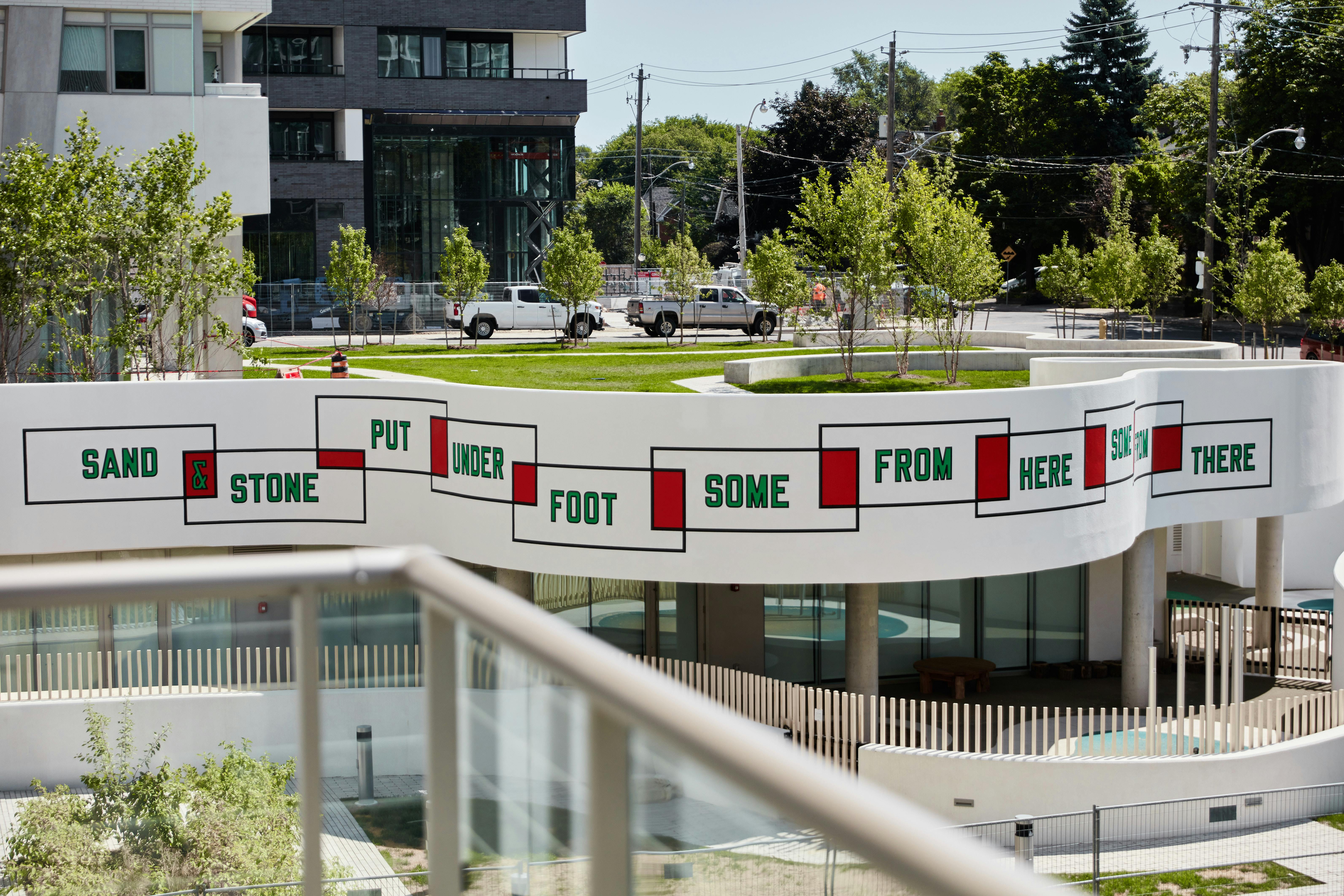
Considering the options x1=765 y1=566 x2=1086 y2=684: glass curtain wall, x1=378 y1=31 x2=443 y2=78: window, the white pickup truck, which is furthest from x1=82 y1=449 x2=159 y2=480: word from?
x1=378 y1=31 x2=443 y2=78: window

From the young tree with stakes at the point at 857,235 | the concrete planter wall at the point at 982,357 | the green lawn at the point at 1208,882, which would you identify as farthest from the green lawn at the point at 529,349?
the green lawn at the point at 1208,882

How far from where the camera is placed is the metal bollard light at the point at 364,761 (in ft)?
10.5

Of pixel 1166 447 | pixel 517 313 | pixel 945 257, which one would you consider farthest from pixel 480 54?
pixel 1166 447

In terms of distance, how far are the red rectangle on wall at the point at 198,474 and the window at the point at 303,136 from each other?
39506mm

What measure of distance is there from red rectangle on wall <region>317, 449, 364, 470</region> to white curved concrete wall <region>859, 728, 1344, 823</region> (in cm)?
890

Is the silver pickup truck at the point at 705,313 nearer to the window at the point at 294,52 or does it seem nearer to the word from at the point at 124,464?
the window at the point at 294,52

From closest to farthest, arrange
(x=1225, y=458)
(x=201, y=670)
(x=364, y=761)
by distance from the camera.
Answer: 1. (x=364, y=761)
2. (x=201, y=670)
3. (x=1225, y=458)

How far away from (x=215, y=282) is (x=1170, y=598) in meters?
19.7

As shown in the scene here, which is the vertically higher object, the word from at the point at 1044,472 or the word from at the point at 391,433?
the word from at the point at 391,433

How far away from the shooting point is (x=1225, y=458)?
24922 mm

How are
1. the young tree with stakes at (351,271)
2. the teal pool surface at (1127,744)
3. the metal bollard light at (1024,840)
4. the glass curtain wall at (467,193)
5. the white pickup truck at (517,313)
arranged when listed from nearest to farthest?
the metal bollard light at (1024,840) → the teal pool surface at (1127,744) → the young tree with stakes at (351,271) → the white pickup truck at (517,313) → the glass curtain wall at (467,193)

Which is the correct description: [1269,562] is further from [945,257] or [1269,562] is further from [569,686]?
[569,686]

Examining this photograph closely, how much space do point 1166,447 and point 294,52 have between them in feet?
150

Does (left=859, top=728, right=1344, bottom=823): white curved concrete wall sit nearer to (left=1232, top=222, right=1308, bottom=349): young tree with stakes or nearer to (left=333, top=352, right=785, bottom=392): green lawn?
(left=333, top=352, right=785, bottom=392): green lawn
